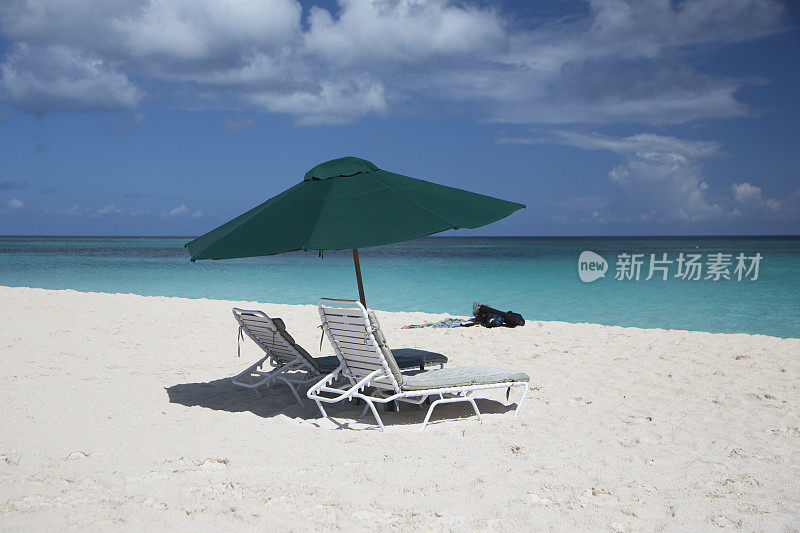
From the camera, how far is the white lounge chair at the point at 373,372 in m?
4.17

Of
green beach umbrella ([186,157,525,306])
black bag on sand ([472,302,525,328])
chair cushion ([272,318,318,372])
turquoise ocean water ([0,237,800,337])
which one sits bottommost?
turquoise ocean water ([0,237,800,337])

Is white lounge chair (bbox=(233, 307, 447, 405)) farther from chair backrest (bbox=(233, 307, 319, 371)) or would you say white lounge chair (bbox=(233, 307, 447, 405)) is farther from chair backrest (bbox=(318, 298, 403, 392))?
chair backrest (bbox=(318, 298, 403, 392))

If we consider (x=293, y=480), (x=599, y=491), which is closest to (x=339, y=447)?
(x=293, y=480)

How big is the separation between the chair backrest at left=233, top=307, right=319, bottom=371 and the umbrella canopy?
685 millimetres

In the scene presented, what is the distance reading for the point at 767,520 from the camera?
2797 mm

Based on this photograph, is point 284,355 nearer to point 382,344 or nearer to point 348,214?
point 382,344

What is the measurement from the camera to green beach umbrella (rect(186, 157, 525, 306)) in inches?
152

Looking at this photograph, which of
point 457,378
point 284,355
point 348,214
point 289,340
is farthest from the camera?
point 284,355

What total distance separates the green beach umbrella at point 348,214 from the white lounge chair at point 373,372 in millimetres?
497

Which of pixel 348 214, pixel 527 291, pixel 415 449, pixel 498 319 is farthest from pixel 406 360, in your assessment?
pixel 527 291

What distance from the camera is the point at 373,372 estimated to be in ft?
14.1

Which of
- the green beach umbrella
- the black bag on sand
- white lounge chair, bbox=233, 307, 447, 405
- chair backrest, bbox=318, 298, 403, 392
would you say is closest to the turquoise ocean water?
the black bag on sand

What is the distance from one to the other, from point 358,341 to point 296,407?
3.45 feet

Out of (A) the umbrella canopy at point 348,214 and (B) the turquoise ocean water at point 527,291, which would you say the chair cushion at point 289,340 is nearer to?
(A) the umbrella canopy at point 348,214
